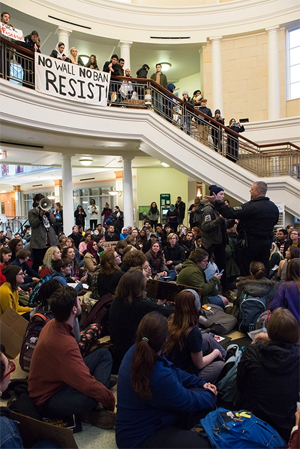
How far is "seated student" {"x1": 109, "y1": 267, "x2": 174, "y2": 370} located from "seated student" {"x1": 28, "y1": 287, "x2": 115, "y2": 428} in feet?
1.97

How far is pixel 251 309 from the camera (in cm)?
414

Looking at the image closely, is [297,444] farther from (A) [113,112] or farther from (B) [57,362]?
(A) [113,112]

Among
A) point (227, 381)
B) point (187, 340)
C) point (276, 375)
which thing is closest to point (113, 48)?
point (187, 340)

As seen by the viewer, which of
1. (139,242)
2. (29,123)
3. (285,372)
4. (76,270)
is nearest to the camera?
(285,372)

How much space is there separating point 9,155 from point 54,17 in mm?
5448

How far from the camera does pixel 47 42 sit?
14.7 m

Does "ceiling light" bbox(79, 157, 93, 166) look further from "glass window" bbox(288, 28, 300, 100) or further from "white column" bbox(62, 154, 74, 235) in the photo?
"glass window" bbox(288, 28, 300, 100)

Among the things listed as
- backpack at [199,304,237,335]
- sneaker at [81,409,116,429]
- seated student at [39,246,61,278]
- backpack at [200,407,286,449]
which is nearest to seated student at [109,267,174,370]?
sneaker at [81,409,116,429]

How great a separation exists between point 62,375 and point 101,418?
53 cm

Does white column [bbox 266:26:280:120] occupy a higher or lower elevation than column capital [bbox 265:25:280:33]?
lower

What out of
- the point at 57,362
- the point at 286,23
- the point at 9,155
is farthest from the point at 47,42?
the point at 57,362

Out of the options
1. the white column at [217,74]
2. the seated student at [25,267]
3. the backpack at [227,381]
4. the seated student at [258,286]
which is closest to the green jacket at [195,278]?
the seated student at [258,286]

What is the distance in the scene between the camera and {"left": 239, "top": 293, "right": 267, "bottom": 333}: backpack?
4125 mm

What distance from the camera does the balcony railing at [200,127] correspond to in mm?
10039
